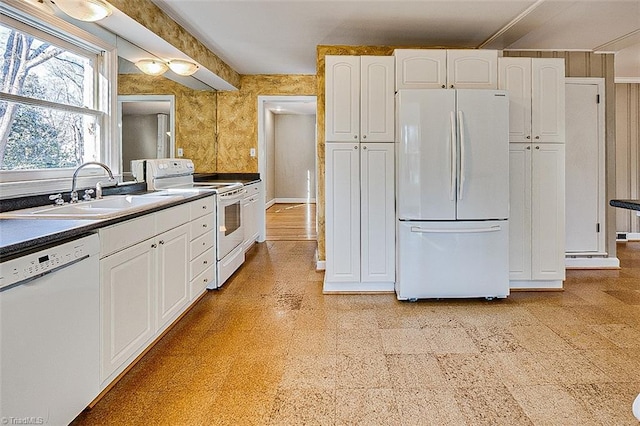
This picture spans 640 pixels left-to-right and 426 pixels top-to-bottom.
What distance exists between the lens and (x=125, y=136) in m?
3.40

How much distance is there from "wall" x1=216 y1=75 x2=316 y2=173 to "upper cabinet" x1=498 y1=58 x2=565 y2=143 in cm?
281

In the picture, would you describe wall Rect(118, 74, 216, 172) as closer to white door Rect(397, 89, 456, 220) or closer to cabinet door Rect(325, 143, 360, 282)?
cabinet door Rect(325, 143, 360, 282)

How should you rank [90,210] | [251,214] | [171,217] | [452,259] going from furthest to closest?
[251,214], [452,259], [171,217], [90,210]

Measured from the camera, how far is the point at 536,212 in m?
3.69

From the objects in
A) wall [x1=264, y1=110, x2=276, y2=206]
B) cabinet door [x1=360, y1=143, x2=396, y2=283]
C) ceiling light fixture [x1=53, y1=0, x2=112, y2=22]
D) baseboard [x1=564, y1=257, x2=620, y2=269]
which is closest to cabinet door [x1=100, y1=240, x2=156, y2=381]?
ceiling light fixture [x1=53, y1=0, x2=112, y2=22]

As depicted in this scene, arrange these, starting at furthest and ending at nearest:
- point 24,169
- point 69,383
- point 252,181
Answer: point 252,181 < point 24,169 < point 69,383

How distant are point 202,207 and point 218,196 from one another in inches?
17.0

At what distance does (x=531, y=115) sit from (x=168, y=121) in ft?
11.3

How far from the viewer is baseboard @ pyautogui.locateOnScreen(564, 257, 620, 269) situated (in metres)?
4.61

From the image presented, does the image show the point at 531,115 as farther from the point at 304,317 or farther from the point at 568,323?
the point at 304,317

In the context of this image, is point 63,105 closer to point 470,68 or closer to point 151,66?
point 151,66

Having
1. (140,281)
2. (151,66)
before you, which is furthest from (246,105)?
(140,281)

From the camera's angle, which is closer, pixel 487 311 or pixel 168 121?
pixel 487 311

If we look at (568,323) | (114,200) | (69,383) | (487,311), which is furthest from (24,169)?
(568,323)
